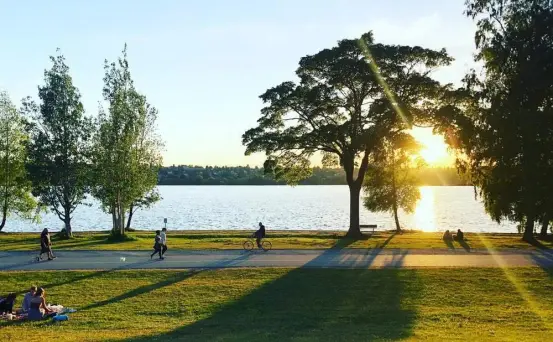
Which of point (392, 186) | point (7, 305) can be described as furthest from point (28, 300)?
point (392, 186)

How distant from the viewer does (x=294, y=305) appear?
21.3 metres

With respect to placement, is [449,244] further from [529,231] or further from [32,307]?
[32,307]

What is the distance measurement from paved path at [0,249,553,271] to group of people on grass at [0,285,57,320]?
597cm

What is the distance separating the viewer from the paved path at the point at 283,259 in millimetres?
26875

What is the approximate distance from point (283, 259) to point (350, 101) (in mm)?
17726

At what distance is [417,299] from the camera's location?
21.8 m

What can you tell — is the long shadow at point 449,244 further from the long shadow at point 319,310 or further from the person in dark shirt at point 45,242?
the person in dark shirt at point 45,242

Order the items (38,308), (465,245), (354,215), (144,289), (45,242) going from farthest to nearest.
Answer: (354,215), (465,245), (45,242), (144,289), (38,308)

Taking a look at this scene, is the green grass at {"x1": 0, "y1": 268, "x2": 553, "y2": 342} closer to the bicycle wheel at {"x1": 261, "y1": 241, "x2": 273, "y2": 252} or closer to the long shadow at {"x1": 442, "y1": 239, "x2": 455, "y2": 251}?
the bicycle wheel at {"x1": 261, "y1": 241, "x2": 273, "y2": 252}

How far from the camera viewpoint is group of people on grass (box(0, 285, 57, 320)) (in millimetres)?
19453

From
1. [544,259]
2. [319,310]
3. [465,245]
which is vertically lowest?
[319,310]

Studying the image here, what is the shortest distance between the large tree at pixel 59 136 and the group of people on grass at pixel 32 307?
25.1 meters

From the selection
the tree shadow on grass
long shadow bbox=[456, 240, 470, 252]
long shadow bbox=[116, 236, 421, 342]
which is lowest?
long shadow bbox=[116, 236, 421, 342]

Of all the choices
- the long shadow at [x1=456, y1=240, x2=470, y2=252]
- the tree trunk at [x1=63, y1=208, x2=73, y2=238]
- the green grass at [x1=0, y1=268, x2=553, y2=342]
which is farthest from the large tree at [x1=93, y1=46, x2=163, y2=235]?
the long shadow at [x1=456, y1=240, x2=470, y2=252]
